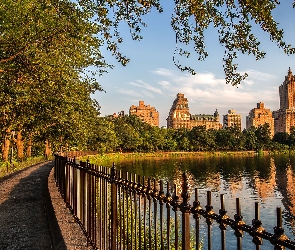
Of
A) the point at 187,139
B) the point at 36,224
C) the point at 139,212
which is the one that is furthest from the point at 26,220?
the point at 187,139

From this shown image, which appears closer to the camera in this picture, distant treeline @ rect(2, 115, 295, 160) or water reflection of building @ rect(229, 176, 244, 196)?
water reflection of building @ rect(229, 176, 244, 196)

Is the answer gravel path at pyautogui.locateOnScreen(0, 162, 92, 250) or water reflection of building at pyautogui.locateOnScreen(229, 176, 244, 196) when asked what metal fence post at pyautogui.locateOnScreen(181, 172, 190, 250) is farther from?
water reflection of building at pyautogui.locateOnScreen(229, 176, 244, 196)

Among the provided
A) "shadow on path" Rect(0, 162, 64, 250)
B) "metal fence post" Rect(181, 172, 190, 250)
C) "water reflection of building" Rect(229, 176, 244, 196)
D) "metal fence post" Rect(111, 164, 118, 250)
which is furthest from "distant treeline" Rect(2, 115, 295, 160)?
"metal fence post" Rect(181, 172, 190, 250)

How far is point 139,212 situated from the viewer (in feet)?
15.5

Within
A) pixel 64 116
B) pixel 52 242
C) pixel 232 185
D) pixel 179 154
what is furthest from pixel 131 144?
pixel 52 242

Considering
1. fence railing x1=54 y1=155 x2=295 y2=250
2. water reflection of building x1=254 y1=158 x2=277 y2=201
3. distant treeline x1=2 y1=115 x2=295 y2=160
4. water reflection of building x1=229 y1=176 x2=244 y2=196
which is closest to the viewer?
fence railing x1=54 y1=155 x2=295 y2=250

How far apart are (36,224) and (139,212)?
5.79 meters

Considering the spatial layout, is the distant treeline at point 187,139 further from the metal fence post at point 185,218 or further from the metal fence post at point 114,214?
the metal fence post at point 185,218

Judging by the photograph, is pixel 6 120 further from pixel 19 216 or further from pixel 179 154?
pixel 179 154

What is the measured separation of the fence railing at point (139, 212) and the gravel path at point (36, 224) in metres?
0.28

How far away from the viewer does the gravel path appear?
7.12 metres

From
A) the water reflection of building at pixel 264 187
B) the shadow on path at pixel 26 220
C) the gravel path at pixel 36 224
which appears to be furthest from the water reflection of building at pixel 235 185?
the gravel path at pixel 36 224

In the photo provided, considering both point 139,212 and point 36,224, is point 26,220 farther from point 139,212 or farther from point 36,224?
point 139,212

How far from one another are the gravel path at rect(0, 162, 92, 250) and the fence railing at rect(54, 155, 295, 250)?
283mm
